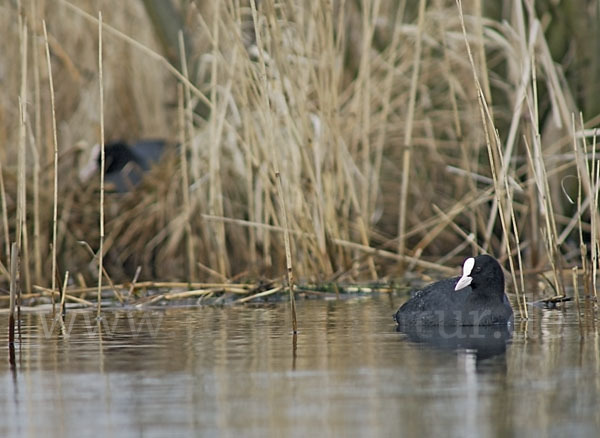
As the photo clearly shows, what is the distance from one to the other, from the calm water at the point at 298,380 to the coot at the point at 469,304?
0.42 ft

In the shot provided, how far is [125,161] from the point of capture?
37.3 feet

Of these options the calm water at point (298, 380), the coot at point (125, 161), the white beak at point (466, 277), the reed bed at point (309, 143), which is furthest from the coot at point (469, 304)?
the coot at point (125, 161)

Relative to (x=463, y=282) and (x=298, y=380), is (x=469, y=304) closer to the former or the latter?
(x=463, y=282)

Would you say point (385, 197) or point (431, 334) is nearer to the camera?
point (431, 334)

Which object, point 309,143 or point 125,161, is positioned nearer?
point 309,143

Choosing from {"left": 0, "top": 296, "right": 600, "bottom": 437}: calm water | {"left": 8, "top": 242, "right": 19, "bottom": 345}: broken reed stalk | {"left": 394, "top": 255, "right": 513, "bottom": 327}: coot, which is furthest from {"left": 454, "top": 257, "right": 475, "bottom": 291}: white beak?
{"left": 8, "top": 242, "right": 19, "bottom": 345}: broken reed stalk


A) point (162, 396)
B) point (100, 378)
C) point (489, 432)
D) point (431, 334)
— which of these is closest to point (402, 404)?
point (489, 432)

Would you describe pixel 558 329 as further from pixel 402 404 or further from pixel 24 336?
pixel 24 336

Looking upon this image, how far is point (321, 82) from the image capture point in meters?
8.02

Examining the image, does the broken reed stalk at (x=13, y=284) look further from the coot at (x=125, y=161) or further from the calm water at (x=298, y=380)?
the coot at (x=125, y=161)

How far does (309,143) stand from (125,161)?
3647 mm

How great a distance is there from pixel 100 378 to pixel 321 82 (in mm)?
3704

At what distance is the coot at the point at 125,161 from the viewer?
11102mm

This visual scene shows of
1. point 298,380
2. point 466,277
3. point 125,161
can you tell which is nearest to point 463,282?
point 466,277
